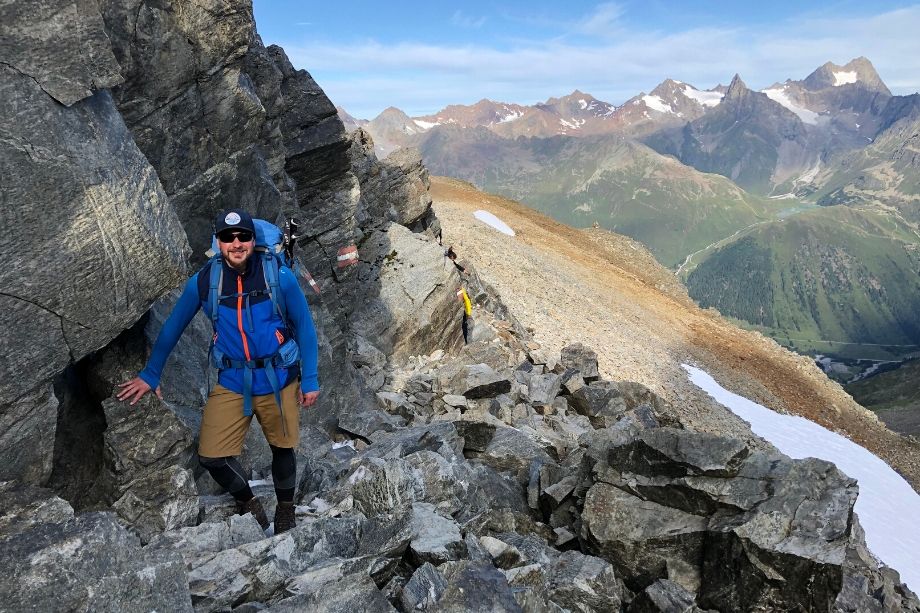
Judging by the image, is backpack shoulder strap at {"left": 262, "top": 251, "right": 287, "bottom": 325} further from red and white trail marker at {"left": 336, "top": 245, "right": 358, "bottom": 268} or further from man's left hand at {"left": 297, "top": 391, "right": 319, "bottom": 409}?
red and white trail marker at {"left": 336, "top": 245, "right": 358, "bottom": 268}

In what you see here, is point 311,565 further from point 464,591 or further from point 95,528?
point 95,528

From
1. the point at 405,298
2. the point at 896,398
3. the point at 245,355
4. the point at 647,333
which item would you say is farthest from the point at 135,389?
the point at 896,398

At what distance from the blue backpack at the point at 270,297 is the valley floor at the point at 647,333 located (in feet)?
70.7

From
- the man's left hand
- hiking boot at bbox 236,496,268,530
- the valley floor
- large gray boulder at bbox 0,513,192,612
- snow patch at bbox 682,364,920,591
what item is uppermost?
the man's left hand

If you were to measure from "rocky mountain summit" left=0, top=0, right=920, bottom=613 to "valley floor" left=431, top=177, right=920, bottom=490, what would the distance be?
17.0 m

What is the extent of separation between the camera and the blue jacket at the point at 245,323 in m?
7.57

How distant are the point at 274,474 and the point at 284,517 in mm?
621

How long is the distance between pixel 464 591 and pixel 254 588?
2.30m

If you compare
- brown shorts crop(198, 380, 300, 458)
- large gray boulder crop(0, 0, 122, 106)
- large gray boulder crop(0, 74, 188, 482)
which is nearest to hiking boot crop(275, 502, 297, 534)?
brown shorts crop(198, 380, 300, 458)

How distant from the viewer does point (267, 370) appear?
7785mm

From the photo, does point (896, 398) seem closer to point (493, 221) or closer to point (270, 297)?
point (493, 221)

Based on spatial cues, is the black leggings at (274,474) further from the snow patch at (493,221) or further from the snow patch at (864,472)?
the snow patch at (493,221)

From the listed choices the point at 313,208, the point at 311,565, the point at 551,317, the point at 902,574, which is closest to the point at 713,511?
the point at 311,565

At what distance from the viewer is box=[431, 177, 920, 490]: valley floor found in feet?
103
